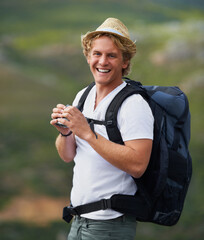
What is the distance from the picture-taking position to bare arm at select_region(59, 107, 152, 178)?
1809 millimetres

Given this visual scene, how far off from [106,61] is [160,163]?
0.53 metres

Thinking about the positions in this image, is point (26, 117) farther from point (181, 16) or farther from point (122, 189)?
point (122, 189)

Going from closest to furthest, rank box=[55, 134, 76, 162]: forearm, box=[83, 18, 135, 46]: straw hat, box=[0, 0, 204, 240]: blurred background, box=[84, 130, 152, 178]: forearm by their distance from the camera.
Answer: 1. box=[84, 130, 152, 178]: forearm
2. box=[83, 18, 135, 46]: straw hat
3. box=[55, 134, 76, 162]: forearm
4. box=[0, 0, 204, 240]: blurred background

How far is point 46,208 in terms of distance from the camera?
7.43m

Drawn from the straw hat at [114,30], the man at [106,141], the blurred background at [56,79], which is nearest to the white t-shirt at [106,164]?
the man at [106,141]

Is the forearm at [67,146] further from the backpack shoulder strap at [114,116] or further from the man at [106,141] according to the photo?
the backpack shoulder strap at [114,116]

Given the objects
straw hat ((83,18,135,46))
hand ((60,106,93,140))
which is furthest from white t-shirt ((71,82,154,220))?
straw hat ((83,18,135,46))

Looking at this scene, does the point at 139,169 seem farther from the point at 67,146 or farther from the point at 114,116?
the point at 67,146

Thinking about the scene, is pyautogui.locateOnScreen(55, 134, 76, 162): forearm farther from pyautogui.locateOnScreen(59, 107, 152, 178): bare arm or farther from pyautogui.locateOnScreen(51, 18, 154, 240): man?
pyautogui.locateOnScreen(59, 107, 152, 178): bare arm

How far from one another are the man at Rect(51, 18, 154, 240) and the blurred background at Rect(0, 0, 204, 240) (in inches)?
191

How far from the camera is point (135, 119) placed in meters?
1.82

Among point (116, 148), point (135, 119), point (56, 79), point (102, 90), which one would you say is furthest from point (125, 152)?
point (56, 79)

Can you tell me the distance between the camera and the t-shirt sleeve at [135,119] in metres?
1.82

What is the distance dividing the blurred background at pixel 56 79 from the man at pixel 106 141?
15.9 ft
